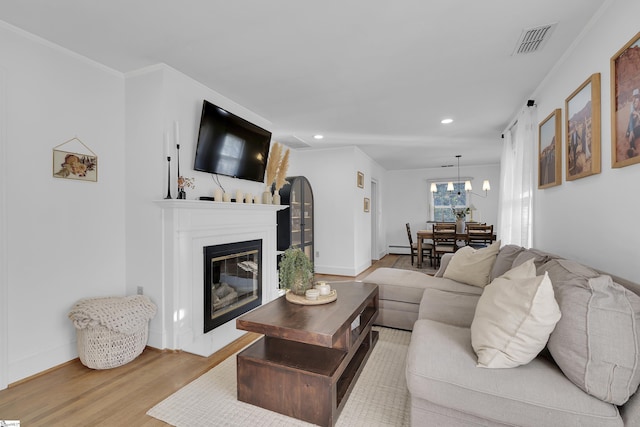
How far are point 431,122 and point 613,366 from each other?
11.5 feet

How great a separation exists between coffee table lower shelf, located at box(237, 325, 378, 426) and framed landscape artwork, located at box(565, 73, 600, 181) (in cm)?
201

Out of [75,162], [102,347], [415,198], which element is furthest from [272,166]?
[415,198]

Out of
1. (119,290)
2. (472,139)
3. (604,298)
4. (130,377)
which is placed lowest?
(130,377)

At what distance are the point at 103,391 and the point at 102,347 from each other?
1.16ft

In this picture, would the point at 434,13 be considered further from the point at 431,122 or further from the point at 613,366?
the point at 431,122

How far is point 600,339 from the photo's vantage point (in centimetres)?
113

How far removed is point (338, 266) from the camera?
5.52 m

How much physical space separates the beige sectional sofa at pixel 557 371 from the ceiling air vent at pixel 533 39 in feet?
5.30

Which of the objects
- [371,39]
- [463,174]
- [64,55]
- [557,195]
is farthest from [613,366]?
[463,174]

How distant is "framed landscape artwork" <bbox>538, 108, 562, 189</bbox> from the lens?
2490 millimetres

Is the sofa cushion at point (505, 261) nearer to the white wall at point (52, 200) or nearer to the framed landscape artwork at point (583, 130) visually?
the framed landscape artwork at point (583, 130)

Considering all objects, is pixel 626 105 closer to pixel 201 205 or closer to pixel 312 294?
pixel 312 294

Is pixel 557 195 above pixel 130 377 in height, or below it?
above

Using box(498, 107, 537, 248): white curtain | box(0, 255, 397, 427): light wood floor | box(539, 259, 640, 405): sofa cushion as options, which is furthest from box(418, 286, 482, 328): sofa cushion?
box(0, 255, 397, 427): light wood floor
